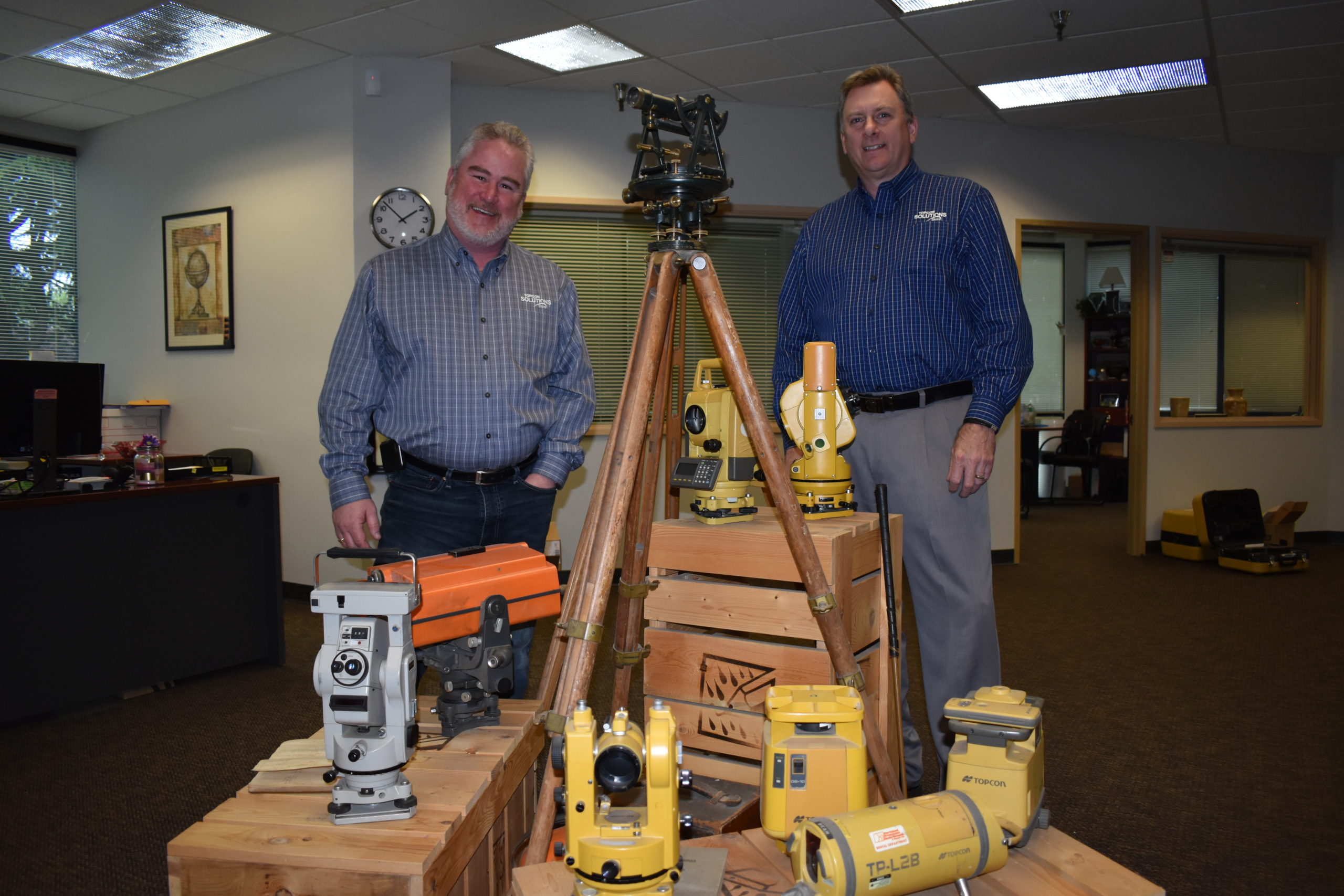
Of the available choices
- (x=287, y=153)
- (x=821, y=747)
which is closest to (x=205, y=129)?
(x=287, y=153)

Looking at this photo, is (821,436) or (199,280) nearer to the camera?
(821,436)

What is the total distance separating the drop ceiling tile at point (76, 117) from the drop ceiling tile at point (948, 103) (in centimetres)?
522

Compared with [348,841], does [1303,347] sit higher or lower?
higher

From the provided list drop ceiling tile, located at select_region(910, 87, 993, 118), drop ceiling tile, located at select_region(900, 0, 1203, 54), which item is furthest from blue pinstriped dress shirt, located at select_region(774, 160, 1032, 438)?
drop ceiling tile, located at select_region(910, 87, 993, 118)

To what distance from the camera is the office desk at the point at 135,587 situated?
10.6 ft

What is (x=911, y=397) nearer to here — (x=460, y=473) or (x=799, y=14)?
(x=460, y=473)

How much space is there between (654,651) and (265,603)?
2.55m

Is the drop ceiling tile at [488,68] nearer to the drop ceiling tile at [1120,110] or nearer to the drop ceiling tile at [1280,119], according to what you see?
the drop ceiling tile at [1120,110]

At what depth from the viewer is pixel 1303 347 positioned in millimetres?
7195

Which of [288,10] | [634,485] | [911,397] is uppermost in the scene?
[288,10]

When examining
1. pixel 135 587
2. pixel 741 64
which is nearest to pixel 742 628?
pixel 135 587

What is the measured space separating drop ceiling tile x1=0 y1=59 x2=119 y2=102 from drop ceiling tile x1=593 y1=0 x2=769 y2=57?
3.06 meters

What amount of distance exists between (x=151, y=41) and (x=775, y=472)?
464 cm

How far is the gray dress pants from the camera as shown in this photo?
7.00ft
